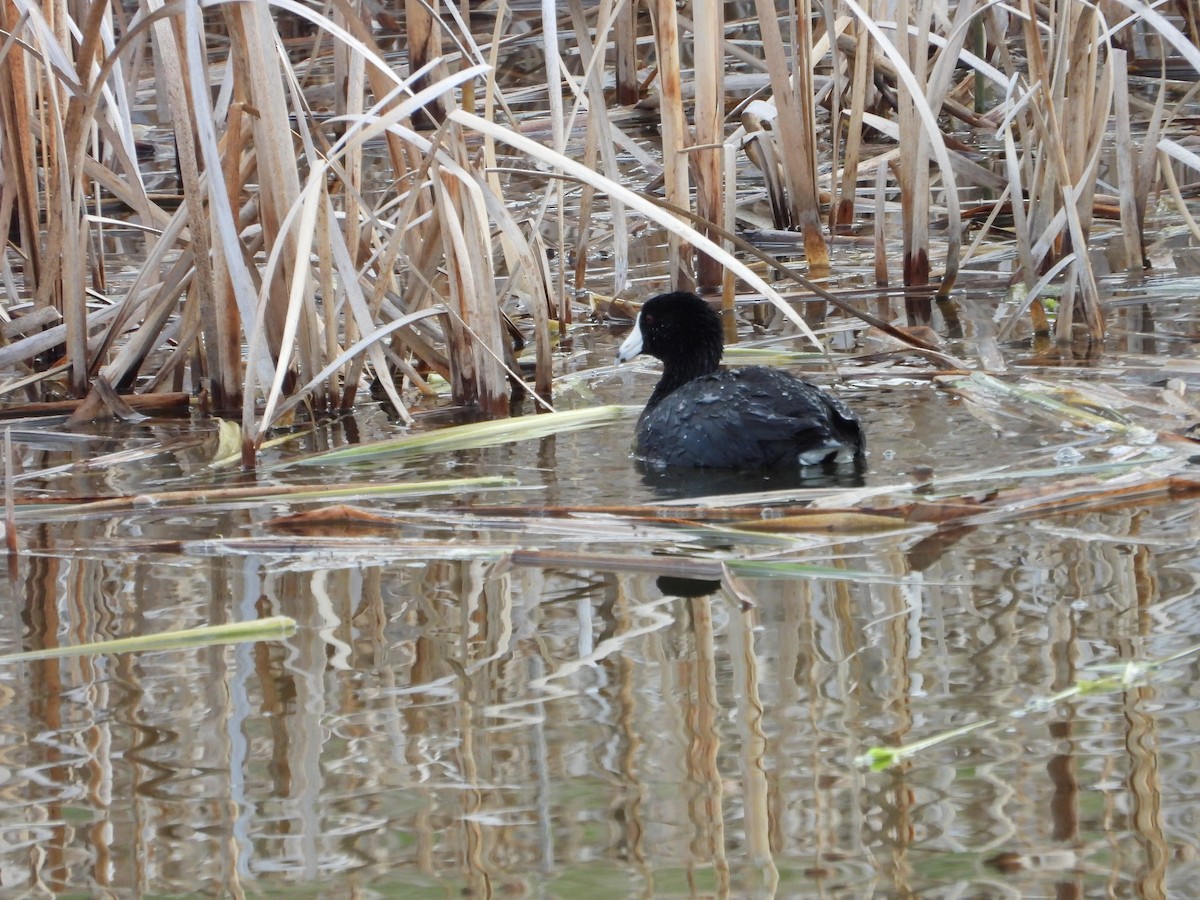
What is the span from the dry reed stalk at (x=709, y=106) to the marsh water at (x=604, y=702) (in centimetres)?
205

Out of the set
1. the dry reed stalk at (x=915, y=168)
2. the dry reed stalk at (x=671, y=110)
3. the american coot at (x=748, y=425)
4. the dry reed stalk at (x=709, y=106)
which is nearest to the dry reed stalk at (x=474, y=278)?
the american coot at (x=748, y=425)

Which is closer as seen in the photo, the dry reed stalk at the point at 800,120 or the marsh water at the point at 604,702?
the marsh water at the point at 604,702

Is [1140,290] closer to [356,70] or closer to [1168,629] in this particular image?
[356,70]

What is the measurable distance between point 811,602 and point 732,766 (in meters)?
0.74

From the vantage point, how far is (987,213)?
735 cm

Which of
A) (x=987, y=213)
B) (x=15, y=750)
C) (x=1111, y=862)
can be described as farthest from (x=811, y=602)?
(x=987, y=213)

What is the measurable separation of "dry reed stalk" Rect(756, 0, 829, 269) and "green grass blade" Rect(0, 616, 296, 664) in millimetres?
3595

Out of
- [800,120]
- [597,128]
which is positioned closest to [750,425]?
[597,128]

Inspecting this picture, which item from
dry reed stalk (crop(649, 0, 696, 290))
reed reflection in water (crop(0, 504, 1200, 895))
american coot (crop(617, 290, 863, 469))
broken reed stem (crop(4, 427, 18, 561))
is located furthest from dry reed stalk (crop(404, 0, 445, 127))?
reed reflection in water (crop(0, 504, 1200, 895))

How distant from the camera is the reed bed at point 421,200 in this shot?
4.23 metres

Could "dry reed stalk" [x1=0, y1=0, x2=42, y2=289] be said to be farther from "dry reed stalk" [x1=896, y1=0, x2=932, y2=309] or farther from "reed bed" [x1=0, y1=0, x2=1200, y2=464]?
"dry reed stalk" [x1=896, y1=0, x2=932, y2=309]

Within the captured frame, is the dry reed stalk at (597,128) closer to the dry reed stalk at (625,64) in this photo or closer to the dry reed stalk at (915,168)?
the dry reed stalk at (915,168)

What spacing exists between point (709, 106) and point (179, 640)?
11.2ft

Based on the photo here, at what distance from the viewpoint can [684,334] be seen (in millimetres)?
5121
